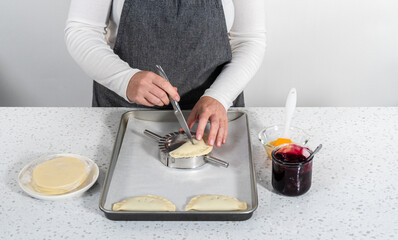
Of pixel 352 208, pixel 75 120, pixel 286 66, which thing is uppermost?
pixel 352 208

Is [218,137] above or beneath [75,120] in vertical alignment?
above

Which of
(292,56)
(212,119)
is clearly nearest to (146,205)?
(212,119)

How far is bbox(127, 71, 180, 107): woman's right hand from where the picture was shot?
125cm

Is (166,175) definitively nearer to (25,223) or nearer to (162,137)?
(162,137)

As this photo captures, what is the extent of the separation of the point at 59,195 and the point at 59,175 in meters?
0.06

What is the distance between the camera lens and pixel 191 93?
1602mm

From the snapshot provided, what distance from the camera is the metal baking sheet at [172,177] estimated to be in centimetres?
100

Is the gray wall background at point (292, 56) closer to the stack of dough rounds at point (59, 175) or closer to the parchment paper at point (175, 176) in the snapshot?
the parchment paper at point (175, 176)

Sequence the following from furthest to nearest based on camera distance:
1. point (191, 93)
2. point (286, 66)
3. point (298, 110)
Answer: point (286, 66)
point (191, 93)
point (298, 110)

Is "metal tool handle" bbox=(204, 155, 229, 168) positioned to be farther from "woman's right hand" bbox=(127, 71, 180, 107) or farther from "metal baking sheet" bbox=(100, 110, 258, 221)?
"woman's right hand" bbox=(127, 71, 180, 107)

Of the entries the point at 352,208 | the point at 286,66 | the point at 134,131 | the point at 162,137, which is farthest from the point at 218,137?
the point at 286,66

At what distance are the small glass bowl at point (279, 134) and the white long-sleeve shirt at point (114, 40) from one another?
147 millimetres

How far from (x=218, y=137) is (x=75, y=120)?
47 cm

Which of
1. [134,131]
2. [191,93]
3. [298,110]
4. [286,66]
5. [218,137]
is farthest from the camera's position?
[286,66]
